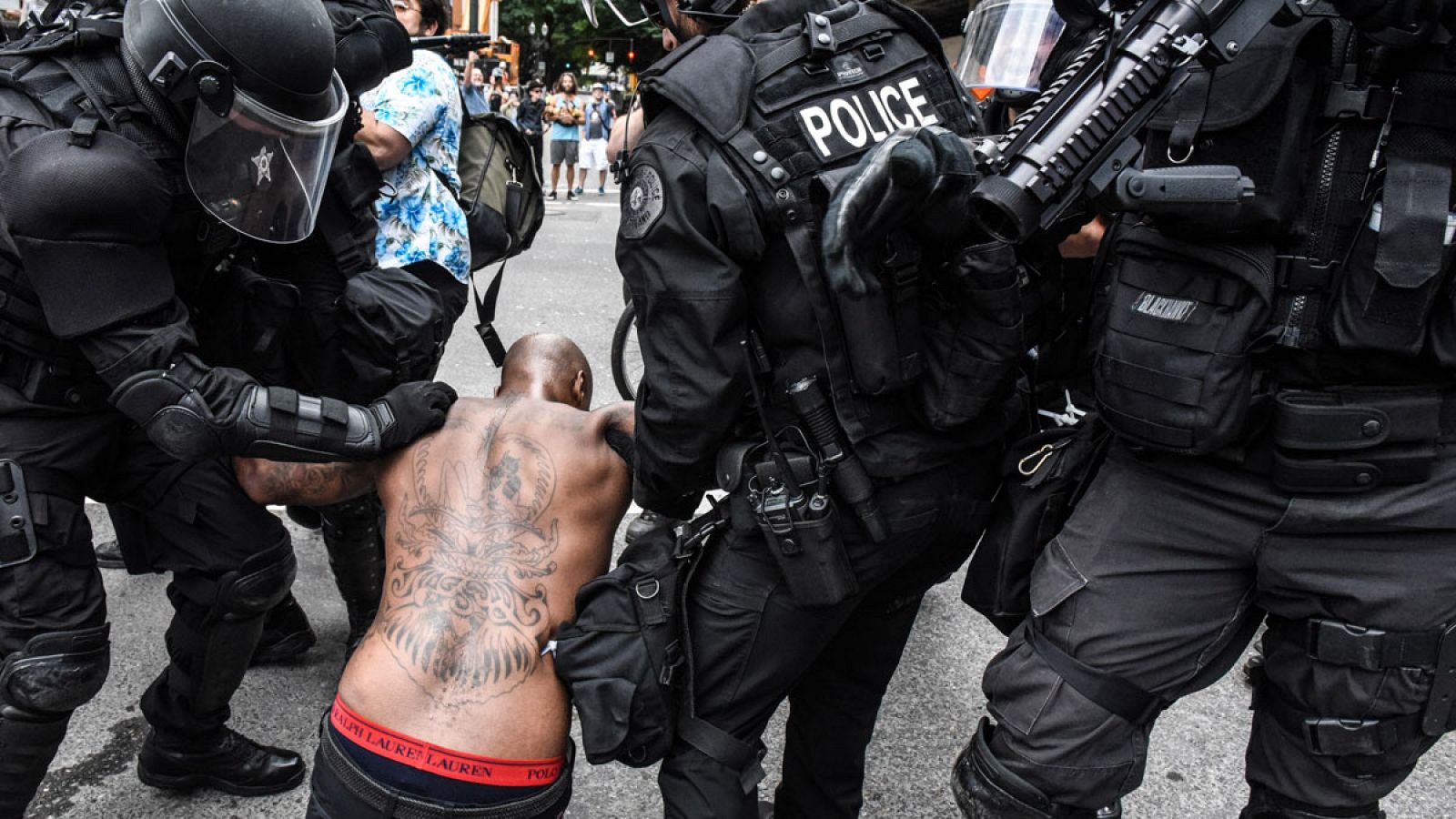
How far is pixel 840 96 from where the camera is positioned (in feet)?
6.20

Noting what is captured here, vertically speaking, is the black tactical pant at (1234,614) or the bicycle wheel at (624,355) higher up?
the black tactical pant at (1234,614)

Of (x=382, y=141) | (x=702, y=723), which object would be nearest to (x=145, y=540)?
(x=382, y=141)

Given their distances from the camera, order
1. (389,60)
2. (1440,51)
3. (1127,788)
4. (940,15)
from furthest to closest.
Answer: (940,15) < (389,60) < (1127,788) < (1440,51)

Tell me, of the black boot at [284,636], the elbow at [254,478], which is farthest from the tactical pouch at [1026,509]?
the black boot at [284,636]

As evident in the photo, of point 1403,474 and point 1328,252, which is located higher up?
point 1328,252

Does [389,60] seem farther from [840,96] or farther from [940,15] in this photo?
[940,15]

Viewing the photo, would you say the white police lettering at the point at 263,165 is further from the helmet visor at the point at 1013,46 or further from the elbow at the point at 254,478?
the helmet visor at the point at 1013,46

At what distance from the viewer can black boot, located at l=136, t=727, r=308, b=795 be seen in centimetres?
260

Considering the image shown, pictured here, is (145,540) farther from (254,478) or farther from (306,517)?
(306,517)

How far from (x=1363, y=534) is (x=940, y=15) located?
1179 cm

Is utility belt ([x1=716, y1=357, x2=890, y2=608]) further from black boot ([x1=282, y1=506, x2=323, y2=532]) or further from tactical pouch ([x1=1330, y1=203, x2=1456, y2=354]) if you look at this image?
black boot ([x1=282, y1=506, x2=323, y2=532])

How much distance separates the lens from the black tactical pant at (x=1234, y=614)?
166 centimetres

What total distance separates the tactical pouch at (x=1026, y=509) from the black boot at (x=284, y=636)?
6.99 feet

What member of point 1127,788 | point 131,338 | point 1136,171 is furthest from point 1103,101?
point 131,338
